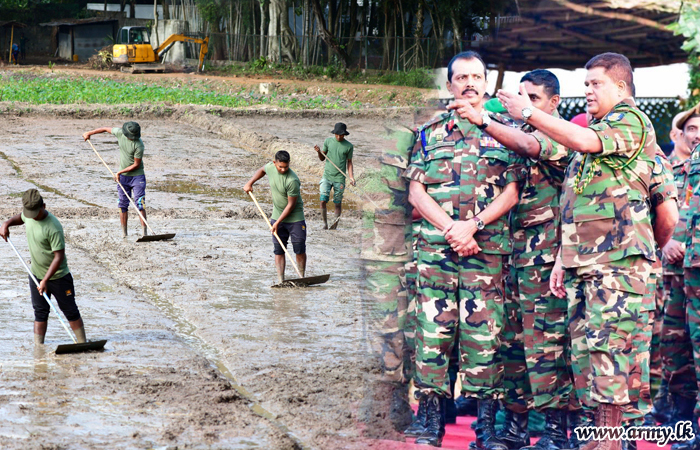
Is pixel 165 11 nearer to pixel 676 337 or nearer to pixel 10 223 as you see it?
pixel 10 223

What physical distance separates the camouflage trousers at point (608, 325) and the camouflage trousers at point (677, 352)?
712 mm

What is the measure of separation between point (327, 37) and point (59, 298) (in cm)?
3524

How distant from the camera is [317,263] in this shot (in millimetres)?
11094

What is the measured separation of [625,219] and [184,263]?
7.34m

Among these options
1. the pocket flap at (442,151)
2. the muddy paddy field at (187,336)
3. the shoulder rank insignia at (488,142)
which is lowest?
the muddy paddy field at (187,336)

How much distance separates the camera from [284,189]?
948cm

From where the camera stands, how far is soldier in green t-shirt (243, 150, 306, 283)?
9474mm

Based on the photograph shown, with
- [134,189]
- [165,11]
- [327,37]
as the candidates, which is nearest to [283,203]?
[134,189]

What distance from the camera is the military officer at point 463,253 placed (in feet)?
14.8

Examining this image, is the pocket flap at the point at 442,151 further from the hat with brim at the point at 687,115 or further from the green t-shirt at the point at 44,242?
the green t-shirt at the point at 44,242

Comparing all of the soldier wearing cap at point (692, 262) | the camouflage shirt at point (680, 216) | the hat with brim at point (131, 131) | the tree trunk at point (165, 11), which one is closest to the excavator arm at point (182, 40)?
the tree trunk at point (165, 11)

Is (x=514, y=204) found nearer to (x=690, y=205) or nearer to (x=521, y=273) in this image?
(x=521, y=273)

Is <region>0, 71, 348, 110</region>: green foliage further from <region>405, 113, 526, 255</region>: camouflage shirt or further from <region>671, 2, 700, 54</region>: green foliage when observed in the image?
<region>671, 2, 700, 54</region>: green foliage

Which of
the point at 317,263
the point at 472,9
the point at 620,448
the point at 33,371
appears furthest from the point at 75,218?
the point at 620,448
